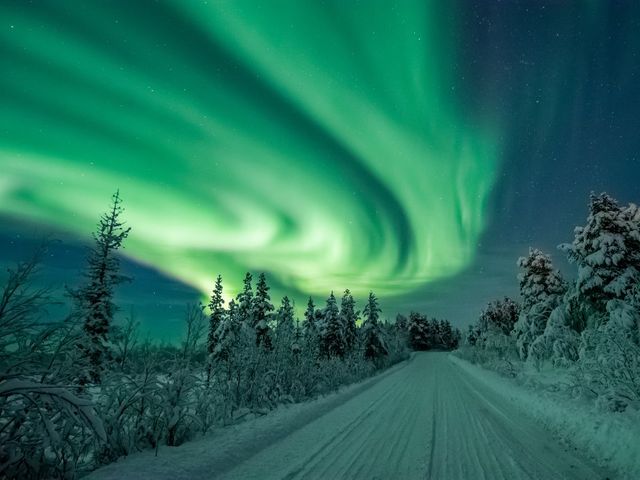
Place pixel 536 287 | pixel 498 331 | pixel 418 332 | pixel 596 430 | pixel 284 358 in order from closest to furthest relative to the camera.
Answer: pixel 596 430 → pixel 284 358 → pixel 536 287 → pixel 498 331 → pixel 418 332

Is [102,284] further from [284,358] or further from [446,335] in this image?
[446,335]

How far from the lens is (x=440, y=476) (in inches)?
194

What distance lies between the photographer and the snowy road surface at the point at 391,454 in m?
5.02

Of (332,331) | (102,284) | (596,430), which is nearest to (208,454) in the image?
(596,430)

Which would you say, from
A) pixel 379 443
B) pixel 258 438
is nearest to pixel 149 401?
pixel 258 438

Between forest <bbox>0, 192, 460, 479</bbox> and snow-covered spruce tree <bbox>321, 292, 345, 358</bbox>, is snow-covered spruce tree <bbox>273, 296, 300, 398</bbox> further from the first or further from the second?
snow-covered spruce tree <bbox>321, 292, 345, 358</bbox>

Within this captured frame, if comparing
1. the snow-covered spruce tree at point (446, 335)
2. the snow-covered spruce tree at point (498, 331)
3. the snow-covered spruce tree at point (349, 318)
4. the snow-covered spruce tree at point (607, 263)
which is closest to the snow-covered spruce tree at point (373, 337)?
the snow-covered spruce tree at point (349, 318)

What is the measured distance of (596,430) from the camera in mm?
6070

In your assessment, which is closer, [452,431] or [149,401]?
[149,401]

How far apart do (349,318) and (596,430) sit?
42.9m

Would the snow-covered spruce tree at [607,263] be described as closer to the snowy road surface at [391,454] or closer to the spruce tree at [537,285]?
the spruce tree at [537,285]

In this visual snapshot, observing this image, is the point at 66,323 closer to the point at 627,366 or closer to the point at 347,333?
the point at 627,366

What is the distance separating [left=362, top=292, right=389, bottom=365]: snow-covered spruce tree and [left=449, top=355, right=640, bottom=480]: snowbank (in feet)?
108

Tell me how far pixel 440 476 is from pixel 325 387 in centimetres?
1161
